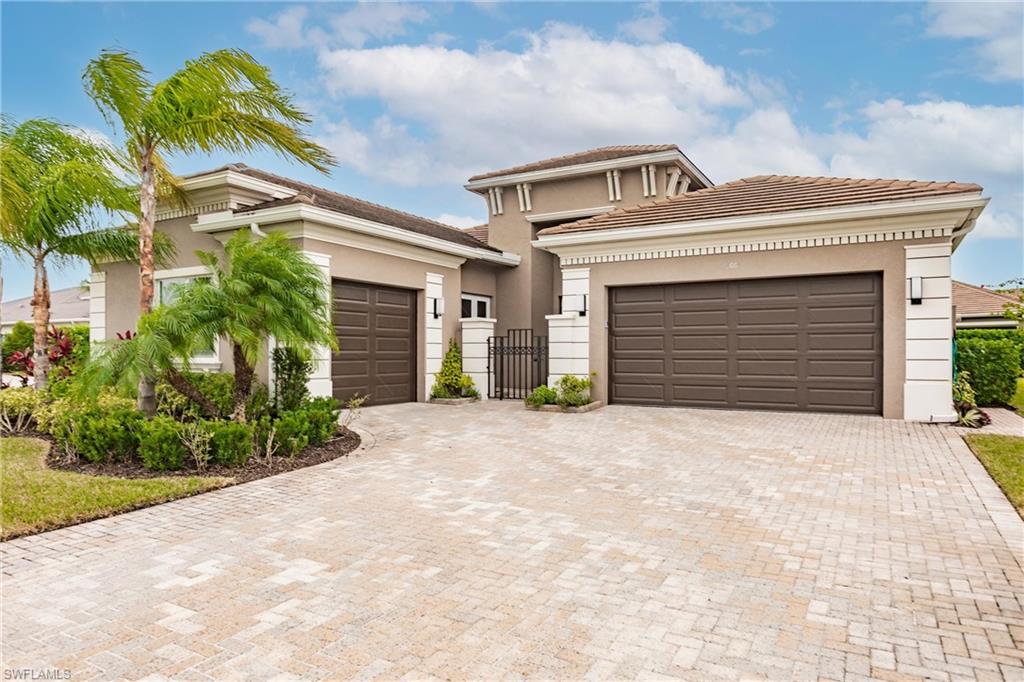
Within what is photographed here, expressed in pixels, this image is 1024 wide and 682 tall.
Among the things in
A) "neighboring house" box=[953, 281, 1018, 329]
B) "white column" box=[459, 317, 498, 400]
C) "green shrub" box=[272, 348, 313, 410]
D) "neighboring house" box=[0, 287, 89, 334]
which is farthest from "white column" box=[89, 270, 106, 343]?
"neighboring house" box=[953, 281, 1018, 329]

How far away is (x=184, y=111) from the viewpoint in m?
8.36

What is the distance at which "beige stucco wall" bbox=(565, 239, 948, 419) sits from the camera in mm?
10531

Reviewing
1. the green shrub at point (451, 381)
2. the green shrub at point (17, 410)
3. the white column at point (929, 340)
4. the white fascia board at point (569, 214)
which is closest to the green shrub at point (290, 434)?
the green shrub at point (17, 410)

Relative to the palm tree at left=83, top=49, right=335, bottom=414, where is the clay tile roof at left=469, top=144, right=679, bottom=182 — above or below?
above

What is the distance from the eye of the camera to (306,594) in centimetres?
373

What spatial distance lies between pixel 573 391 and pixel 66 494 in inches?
341

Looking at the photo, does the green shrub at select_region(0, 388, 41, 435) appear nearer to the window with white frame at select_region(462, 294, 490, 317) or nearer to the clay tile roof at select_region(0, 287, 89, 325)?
the window with white frame at select_region(462, 294, 490, 317)

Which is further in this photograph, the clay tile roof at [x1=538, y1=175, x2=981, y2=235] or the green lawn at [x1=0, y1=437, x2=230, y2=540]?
the clay tile roof at [x1=538, y1=175, x2=981, y2=235]

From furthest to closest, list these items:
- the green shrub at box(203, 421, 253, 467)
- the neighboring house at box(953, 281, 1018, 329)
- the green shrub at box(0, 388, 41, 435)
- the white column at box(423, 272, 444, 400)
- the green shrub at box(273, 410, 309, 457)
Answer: the neighboring house at box(953, 281, 1018, 329) < the white column at box(423, 272, 444, 400) < the green shrub at box(0, 388, 41, 435) < the green shrub at box(273, 410, 309, 457) < the green shrub at box(203, 421, 253, 467)

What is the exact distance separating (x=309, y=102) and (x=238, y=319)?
13.4 ft

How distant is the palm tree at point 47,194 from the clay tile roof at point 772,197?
8514mm

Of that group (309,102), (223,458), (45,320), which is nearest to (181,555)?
(223,458)

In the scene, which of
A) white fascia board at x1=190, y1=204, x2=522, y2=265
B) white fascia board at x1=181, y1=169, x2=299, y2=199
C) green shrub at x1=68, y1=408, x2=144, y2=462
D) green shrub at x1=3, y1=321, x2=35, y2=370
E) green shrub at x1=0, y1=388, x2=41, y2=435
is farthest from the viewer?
green shrub at x1=3, y1=321, x2=35, y2=370

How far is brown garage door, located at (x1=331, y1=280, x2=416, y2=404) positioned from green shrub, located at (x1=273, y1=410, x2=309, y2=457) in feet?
13.6
